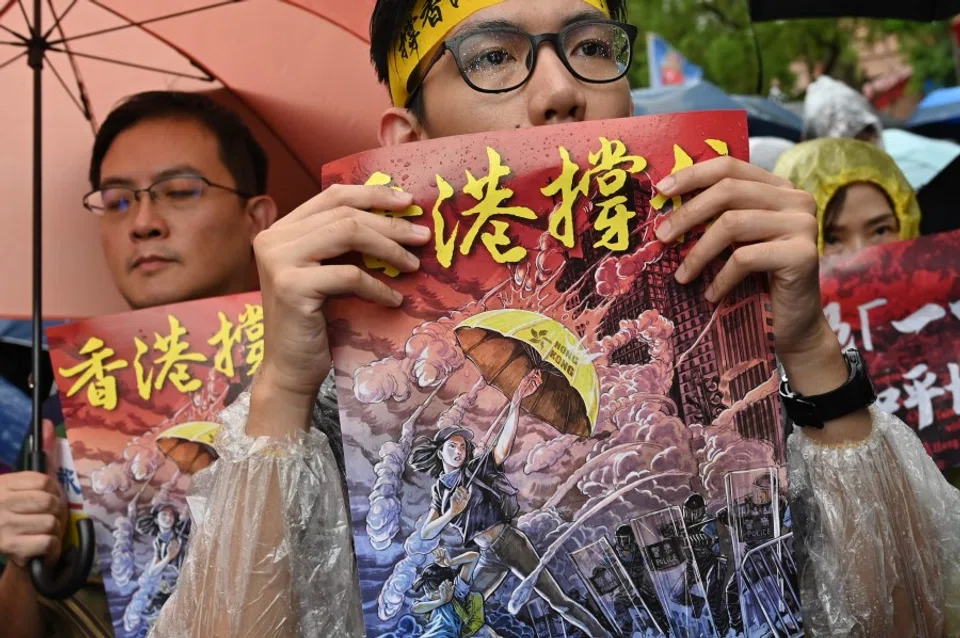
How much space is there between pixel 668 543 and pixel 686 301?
1.19 feet

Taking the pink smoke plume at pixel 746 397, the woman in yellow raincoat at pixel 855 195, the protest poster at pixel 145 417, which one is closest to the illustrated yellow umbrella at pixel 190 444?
the protest poster at pixel 145 417

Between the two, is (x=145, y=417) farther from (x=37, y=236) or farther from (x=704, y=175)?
(x=704, y=175)

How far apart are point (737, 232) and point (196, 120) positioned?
1971 millimetres

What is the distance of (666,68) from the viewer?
10844 mm

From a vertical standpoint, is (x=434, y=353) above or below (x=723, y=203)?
below

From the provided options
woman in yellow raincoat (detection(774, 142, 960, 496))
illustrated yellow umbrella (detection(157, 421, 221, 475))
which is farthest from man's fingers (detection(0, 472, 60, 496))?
woman in yellow raincoat (detection(774, 142, 960, 496))

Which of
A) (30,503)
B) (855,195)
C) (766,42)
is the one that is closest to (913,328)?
(855,195)

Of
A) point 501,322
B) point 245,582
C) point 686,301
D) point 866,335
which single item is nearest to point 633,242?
point 686,301

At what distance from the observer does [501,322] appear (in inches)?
59.9

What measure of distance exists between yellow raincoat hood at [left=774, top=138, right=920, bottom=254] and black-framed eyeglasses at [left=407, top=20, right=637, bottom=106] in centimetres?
215

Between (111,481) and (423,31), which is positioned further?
(111,481)

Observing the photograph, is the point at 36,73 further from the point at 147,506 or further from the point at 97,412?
the point at 147,506

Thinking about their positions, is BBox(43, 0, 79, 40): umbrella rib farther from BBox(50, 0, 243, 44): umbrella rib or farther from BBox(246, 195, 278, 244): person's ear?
BBox(246, 195, 278, 244): person's ear

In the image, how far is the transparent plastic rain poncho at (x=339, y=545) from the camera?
1.58m
